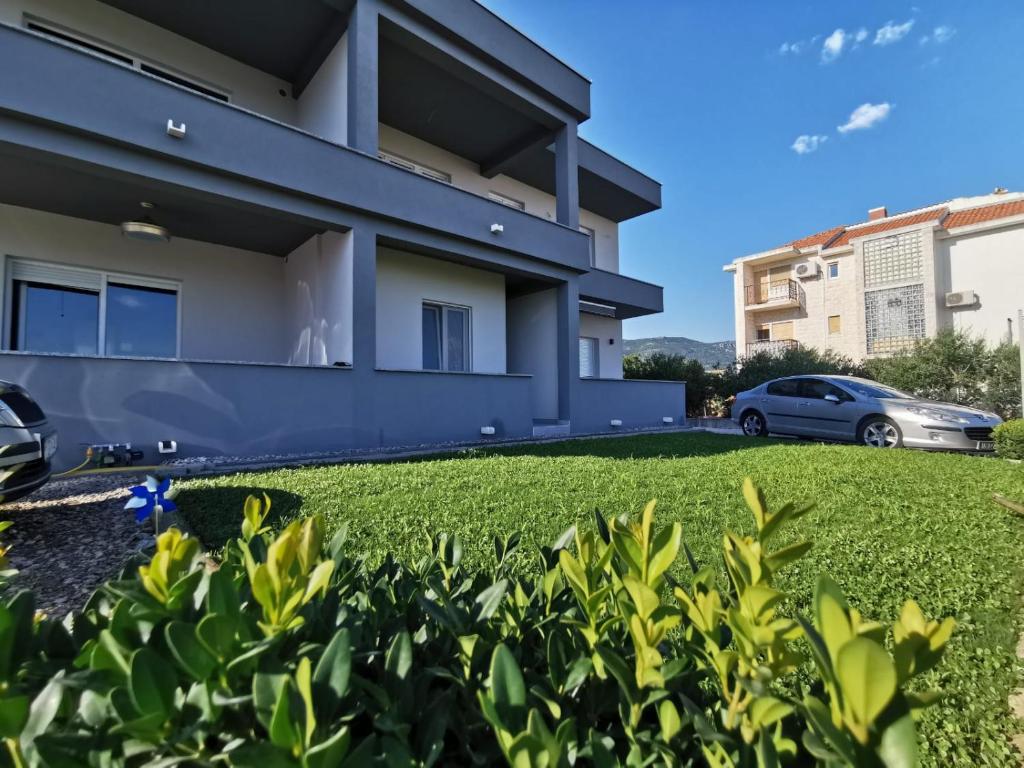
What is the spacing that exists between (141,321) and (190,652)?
1008cm

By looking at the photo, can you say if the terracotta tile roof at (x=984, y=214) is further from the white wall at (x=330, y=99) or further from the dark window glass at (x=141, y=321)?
the dark window glass at (x=141, y=321)

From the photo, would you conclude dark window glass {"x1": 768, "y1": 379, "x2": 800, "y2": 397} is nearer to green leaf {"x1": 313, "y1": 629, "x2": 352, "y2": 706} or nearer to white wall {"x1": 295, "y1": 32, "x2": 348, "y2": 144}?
white wall {"x1": 295, "y1": 32, "x2": 348, "y2": 144}

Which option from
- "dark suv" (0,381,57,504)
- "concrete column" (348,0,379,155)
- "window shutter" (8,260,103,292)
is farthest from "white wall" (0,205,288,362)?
"dark suv" (0,381,57,504)

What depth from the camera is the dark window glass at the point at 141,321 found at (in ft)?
27.3

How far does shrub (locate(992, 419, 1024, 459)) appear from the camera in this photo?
7.88 m

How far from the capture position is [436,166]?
11.7m

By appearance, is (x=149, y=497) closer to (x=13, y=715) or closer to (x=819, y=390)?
(x=13, y=715)

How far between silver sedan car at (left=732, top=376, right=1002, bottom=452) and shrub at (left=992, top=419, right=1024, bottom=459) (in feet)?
2.57

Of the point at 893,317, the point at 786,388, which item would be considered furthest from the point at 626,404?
the point at 893,317

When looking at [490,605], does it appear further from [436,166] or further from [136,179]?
[436,166]

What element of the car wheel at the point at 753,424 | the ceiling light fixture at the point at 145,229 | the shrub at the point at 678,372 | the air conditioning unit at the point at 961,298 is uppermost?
the air conditioning unit at the point at 961,298

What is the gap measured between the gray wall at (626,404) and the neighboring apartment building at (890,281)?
15791 millimetres

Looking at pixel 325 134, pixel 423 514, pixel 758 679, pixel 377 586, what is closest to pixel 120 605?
pixel 377 586

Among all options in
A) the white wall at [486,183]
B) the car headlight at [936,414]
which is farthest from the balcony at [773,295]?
the car headlight at [936,414]
